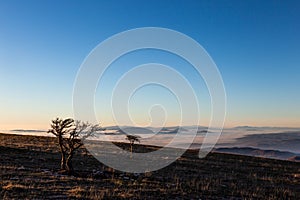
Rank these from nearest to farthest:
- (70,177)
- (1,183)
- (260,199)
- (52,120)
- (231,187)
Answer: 1. (1,183)
2. (260,199)
3. (70,177)
4. (231,187)
5. (52,120)

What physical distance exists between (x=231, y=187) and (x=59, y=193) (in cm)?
1413

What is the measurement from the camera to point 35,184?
64.4 feet

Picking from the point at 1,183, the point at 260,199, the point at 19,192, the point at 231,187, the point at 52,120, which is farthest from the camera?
the point at 52,120

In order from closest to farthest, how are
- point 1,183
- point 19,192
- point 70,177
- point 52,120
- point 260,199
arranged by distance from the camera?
point 19,192, point 1,183, point 260,199, point 70,177, point 52,120

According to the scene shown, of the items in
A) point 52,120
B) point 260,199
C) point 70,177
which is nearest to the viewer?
point 260,199

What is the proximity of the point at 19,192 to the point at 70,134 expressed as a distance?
36.5ft

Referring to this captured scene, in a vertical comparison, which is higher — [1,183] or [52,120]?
[52,120]

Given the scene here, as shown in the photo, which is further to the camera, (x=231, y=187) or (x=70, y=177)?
(x=231, y=187)

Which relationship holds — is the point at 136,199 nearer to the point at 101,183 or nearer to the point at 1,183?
the point at 101,183

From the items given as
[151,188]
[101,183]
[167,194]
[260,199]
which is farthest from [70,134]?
[260,199]

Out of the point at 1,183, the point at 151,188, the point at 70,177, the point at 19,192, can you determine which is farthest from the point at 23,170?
the point at 151,188

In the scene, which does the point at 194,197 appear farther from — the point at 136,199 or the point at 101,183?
the point at 101,183

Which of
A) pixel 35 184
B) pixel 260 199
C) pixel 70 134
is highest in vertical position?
pixel 70 134

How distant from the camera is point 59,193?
17.5 meters
